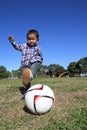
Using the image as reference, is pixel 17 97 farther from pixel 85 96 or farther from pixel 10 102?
pixel 85 96

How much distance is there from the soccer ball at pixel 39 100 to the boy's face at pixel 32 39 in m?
2.51

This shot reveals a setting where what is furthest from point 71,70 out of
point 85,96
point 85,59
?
point 85,96

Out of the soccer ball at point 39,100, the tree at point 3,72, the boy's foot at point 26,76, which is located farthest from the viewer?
the tree at point 3,72

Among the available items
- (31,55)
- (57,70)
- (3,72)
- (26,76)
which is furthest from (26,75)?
(57,70)

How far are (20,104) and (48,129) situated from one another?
8.13 feet

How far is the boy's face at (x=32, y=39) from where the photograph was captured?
8914mm

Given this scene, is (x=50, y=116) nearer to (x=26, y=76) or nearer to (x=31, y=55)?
(x=26, y=76)

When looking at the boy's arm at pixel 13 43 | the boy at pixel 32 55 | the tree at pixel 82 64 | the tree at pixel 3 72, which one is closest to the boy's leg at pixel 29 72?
the boy at pixel 32 55

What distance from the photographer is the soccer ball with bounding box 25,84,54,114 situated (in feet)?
21.9

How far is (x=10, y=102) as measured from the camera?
8.53 metres

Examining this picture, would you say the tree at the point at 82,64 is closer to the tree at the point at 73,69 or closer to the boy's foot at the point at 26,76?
the tree at the point at 73,69

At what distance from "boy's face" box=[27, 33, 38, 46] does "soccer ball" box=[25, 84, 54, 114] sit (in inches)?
98.9

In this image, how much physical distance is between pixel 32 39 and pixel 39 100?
299cm

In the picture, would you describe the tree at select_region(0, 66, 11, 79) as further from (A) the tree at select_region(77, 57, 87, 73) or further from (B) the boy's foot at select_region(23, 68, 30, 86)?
(B) the boy's foot at select_region(23, 68, 30, 86)
